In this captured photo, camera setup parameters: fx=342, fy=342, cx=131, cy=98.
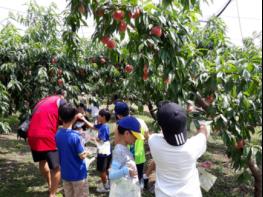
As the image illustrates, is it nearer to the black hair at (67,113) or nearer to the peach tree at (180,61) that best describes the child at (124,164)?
the peach tree at (180,61)

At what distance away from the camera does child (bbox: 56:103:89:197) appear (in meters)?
3.08

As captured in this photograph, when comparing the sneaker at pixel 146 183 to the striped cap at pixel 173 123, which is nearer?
the striped cap at pixel 173 123

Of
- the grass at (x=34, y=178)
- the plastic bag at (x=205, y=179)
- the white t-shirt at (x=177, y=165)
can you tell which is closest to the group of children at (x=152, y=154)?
the white t-shirt at (x=177, y=165)

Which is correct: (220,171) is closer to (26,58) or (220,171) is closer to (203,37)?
(203,37)

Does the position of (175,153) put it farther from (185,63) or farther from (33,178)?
(33,178)

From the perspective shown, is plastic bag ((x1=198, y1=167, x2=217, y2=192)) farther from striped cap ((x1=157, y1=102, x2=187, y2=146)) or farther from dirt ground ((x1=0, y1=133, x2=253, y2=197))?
dirt ground ((x1=0, y1=133, x2=253, y2=197))

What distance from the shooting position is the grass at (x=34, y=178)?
14.4 feet

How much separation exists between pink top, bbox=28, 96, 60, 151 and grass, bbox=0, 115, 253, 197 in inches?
28.4

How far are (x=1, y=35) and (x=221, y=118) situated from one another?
13.0 feet

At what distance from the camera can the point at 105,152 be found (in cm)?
415

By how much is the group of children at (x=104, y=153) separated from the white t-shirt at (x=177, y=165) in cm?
33

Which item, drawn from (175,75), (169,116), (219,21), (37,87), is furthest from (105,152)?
(219,21)

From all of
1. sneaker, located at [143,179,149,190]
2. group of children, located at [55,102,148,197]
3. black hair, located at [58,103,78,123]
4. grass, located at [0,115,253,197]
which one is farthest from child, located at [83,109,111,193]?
black hair, located at [58,103,78,123]

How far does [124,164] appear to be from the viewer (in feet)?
7.88
